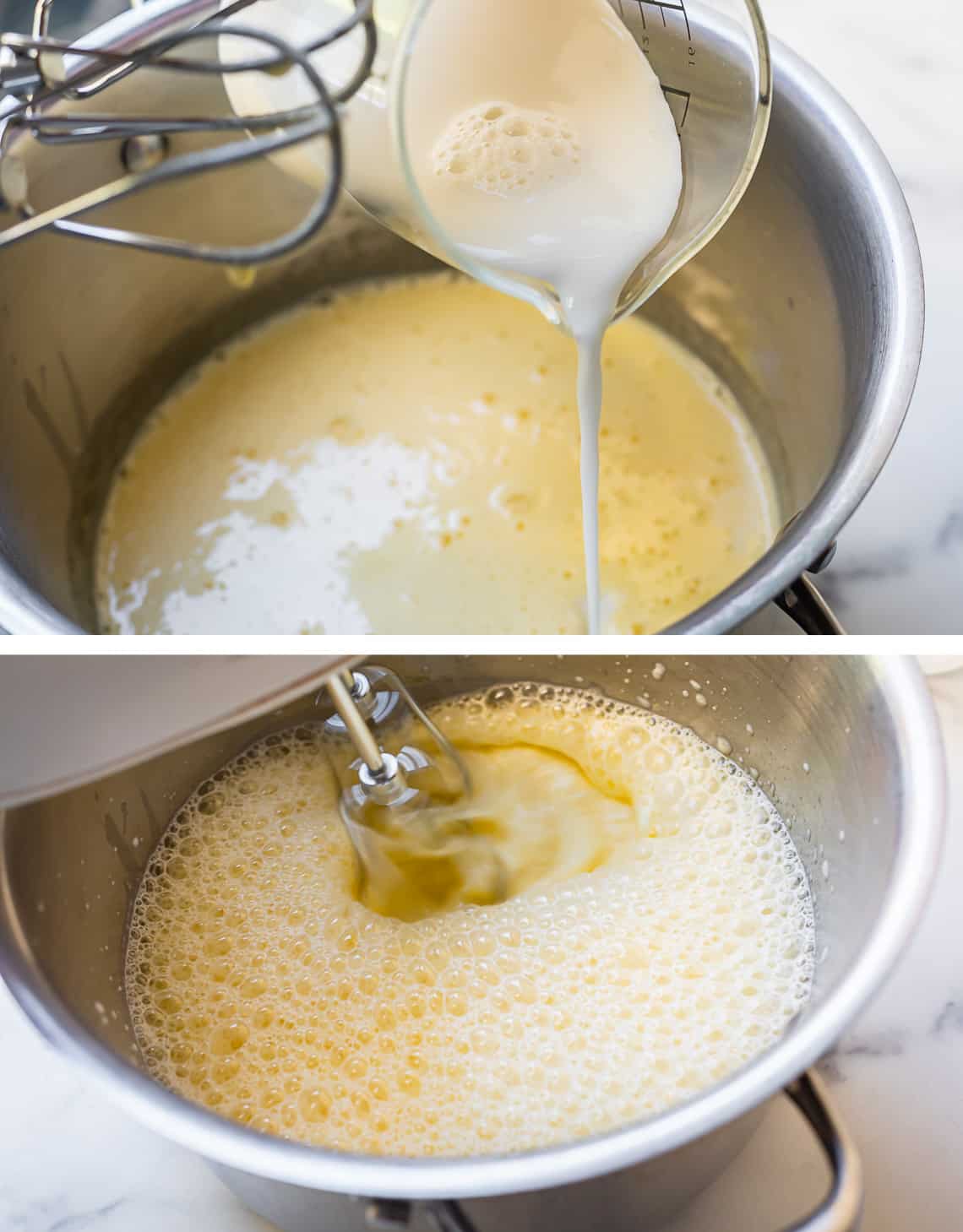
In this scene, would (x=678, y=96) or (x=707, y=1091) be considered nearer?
(x=707, y=1091)

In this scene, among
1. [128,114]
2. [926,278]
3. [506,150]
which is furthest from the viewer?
[926,278]

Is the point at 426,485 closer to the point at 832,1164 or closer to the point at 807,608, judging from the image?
the point at 807,608


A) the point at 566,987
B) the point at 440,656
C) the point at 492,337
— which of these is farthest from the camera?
the point at 492,337

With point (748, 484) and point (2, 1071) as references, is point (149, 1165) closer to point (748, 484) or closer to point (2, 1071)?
point (2, 1071)

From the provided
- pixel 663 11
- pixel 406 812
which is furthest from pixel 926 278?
pixel 406 812

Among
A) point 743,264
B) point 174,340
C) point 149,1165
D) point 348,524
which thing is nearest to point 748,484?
point 743,264

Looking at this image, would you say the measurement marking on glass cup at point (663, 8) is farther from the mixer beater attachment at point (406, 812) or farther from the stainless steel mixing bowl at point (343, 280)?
the mixer beater attachment at point (406, 812)

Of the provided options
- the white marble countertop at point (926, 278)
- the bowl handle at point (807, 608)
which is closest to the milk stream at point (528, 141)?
the bowl handle at point (807, 608)
